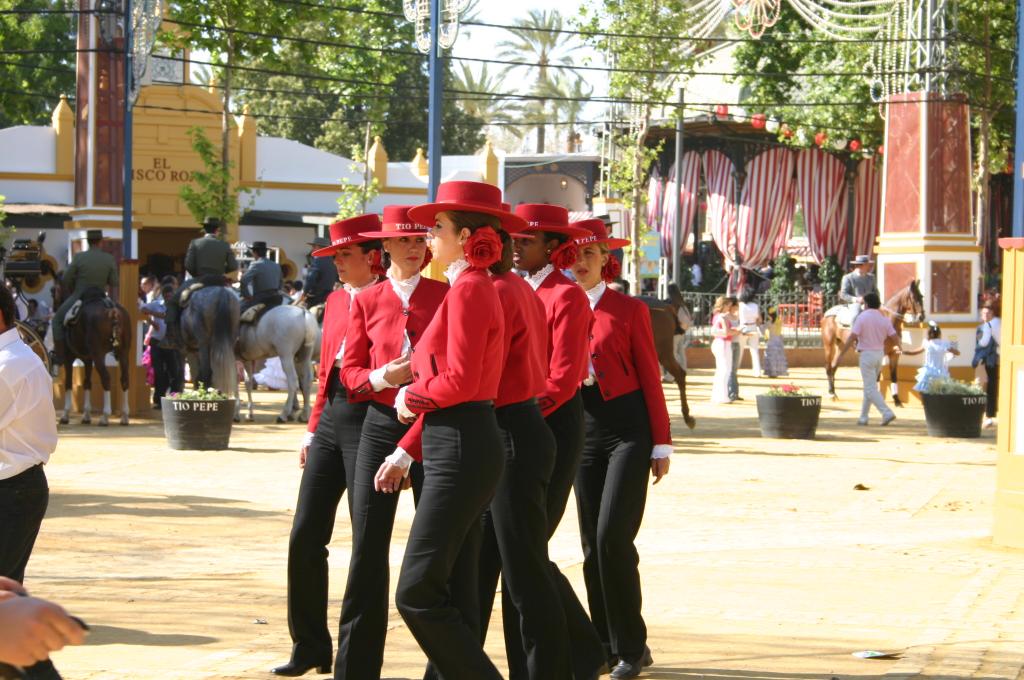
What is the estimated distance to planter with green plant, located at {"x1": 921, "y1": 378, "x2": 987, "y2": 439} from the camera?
19906mm

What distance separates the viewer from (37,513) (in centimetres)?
606

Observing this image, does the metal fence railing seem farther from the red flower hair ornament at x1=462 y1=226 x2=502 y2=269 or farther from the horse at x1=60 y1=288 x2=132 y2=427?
the red flower hair ornament at x1=462 y1=226 x2=502 y2=269

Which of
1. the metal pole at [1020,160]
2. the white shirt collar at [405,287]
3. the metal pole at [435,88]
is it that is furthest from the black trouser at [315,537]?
the metal pole at [435,88]

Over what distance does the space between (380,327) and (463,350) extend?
94cm

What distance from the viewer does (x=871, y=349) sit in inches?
853

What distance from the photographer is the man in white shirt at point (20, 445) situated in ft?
19.5

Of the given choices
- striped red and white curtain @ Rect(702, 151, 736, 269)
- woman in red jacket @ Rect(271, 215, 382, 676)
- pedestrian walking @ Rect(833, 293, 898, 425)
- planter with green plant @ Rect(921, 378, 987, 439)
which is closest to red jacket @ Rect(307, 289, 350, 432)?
woman in red jacket @ Rect(271, 215, 382, 676)

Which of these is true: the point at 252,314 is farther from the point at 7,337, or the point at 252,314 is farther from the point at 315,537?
the point at 7,337

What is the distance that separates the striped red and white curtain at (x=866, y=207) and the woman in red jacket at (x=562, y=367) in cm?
3974

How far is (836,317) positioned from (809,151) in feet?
66.4

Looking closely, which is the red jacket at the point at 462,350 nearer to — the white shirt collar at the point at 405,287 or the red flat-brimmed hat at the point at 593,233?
the white shirt collar at the point at 405,287

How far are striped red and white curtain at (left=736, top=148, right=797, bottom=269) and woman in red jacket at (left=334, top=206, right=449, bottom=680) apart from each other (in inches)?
1584

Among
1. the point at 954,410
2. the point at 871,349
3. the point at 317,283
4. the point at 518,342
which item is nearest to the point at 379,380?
the point at 518,342

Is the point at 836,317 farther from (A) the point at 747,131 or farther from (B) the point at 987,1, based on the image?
(A) the point at 747,131
